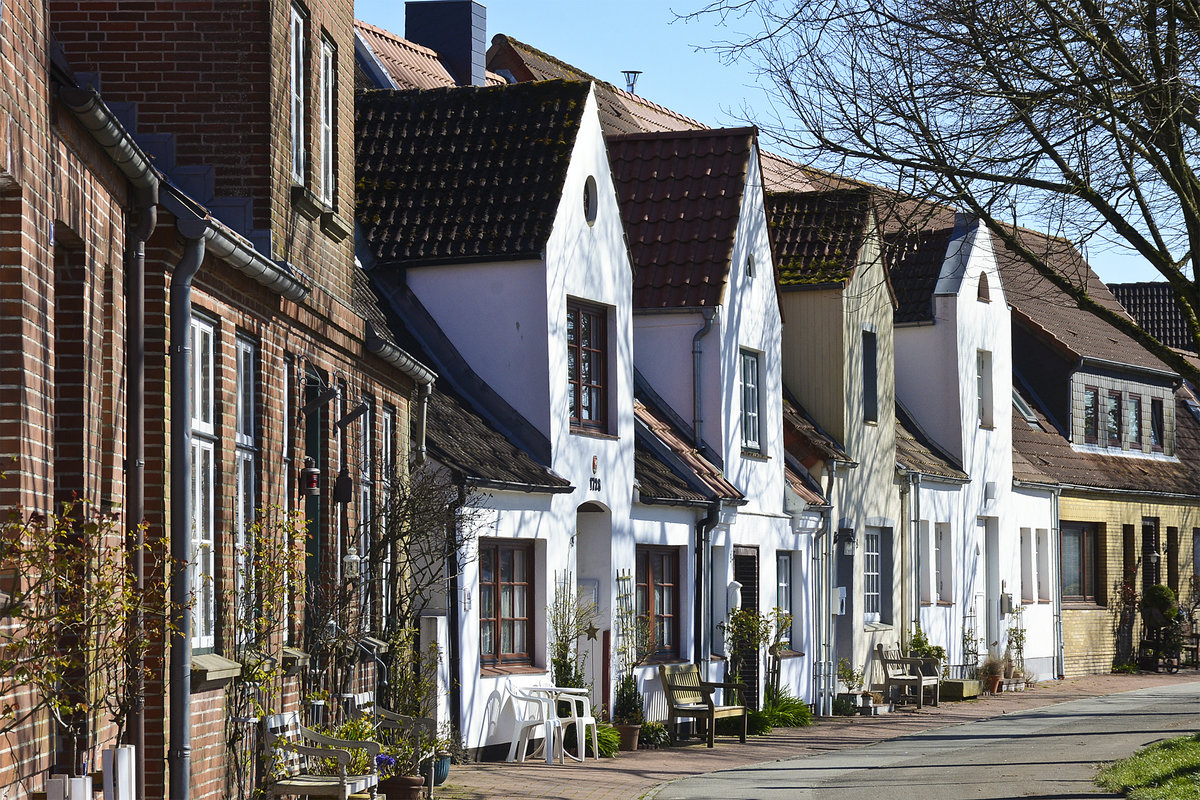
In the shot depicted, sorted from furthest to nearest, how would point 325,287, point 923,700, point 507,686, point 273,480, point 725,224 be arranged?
point 923,700 → point 725,224 → point 507,686 → point 325,287 → point 273,480

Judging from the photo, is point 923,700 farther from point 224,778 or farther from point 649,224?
point 224,778

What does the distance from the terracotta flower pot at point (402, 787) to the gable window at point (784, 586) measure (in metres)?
12.6

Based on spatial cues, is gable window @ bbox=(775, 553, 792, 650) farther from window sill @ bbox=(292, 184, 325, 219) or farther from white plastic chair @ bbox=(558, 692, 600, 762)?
window sill @ bbox=(292, 184, 325, 219)

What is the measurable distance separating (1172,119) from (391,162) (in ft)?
31.6

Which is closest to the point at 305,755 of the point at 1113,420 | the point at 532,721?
the point at 532,721

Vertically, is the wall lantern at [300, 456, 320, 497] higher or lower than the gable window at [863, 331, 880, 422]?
lower

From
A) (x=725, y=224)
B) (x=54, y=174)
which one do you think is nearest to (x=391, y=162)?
A: (x=725, y=224)

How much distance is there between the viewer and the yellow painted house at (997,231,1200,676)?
37.1 metres

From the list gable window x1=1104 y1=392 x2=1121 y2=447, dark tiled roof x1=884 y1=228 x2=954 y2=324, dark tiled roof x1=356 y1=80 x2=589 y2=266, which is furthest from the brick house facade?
gable window x1=1104 y1=392 x2=1121 y2=447

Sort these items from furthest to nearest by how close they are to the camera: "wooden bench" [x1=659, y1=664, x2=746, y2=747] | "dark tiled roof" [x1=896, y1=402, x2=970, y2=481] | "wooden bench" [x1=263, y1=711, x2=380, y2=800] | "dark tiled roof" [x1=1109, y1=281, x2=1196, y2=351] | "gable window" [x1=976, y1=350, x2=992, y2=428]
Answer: "dark tiled roof" [x1=1109, y1=281, x2=1196, y2=351] < "gable window" [x1=976, y1=350, x2=992, y2=428] < "dark tiled roof" [x1=896, y1=402, x2=970, y2=481] < "wooden bench" [x1=659, y1=664, x2=746, y2=747] < "wooden bench" [x1=263, y1=711, x2=380, y2=800]

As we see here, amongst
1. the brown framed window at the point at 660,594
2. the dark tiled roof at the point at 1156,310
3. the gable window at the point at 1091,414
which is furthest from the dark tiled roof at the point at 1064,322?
the brown framed window at the point at 660,594

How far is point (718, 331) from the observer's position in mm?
23672

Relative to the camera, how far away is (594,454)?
67.4ft

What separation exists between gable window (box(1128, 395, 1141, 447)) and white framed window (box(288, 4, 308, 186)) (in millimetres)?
30208
